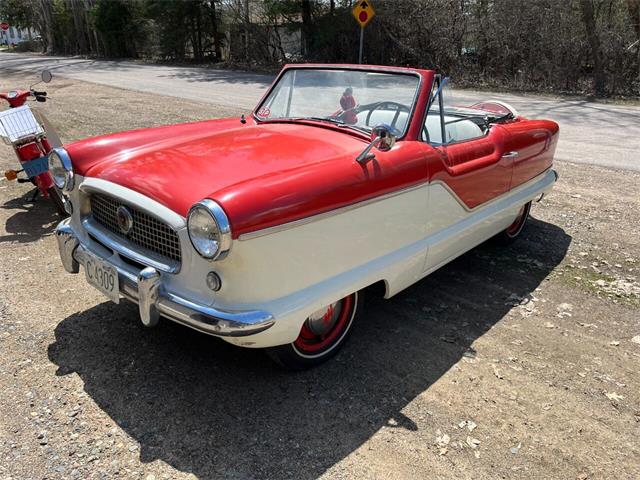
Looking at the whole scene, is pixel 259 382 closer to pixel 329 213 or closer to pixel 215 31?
pixel 329 213

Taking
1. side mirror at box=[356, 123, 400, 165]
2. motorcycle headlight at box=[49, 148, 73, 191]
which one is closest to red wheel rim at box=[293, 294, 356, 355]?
side mirror at box=[356, 123, 400, 165]

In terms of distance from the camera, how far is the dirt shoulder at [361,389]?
2359 mm

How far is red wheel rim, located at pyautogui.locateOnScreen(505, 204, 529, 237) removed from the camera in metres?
4.70

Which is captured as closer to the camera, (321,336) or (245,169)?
(245,169)

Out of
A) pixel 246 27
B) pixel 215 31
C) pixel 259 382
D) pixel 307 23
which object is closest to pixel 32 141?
pixel 259 382

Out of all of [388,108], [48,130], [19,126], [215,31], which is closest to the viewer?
[388,108]

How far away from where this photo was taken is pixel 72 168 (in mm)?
3145

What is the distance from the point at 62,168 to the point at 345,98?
1.83 meters

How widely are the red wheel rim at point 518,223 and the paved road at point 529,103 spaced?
90.3 inches

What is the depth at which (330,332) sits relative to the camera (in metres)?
3.04

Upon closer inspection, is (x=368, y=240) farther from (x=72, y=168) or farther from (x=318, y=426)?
(x=72, y=168)

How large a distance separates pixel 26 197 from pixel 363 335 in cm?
431

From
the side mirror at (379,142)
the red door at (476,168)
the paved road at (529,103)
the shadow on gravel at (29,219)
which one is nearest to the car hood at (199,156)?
the side mirror at (379,142)

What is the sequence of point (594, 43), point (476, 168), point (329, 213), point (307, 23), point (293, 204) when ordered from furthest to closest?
point (307, 23), point (594, 43), point (476, 168), point (329, 213), point (293, 204)
